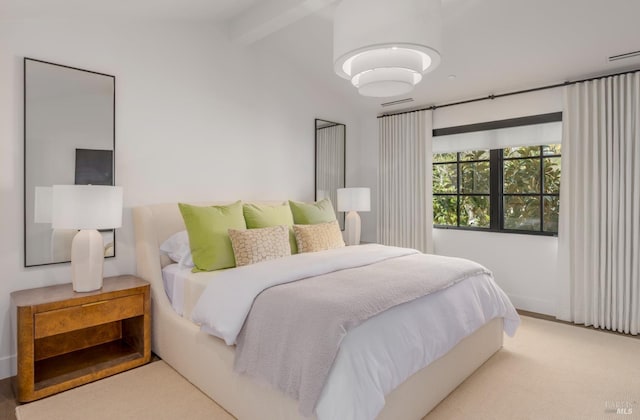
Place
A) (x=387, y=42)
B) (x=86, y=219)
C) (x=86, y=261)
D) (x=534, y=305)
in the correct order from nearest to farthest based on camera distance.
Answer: (x=387, y=42)
(x=86, y=219)
(x=86, y=261)
(x=534, y=305)

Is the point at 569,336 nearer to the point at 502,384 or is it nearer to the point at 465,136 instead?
the point at 502,384

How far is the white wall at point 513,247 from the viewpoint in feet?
12.3

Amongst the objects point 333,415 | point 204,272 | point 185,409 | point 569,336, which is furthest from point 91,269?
point 569,336

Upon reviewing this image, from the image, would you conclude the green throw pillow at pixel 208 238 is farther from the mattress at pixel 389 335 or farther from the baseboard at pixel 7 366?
the baseboard at pixel 7 366

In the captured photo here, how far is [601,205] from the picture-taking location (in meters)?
3.33

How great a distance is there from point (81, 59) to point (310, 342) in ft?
8.47

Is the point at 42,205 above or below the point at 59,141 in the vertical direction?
below

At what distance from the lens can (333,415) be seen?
1474 mm

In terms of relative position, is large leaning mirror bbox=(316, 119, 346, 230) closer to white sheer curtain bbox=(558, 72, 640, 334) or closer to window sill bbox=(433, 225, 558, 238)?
window sill bbox=(433, 225, 558, 238)

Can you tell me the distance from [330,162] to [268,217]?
1763 mm

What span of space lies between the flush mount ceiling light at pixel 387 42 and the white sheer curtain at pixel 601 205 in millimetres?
2010

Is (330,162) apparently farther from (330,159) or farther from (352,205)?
(352,205)

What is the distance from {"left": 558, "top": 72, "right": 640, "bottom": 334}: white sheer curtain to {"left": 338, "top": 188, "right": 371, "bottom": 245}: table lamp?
1.96m

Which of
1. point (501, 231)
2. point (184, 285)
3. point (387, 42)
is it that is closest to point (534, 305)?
point (501, 231)
